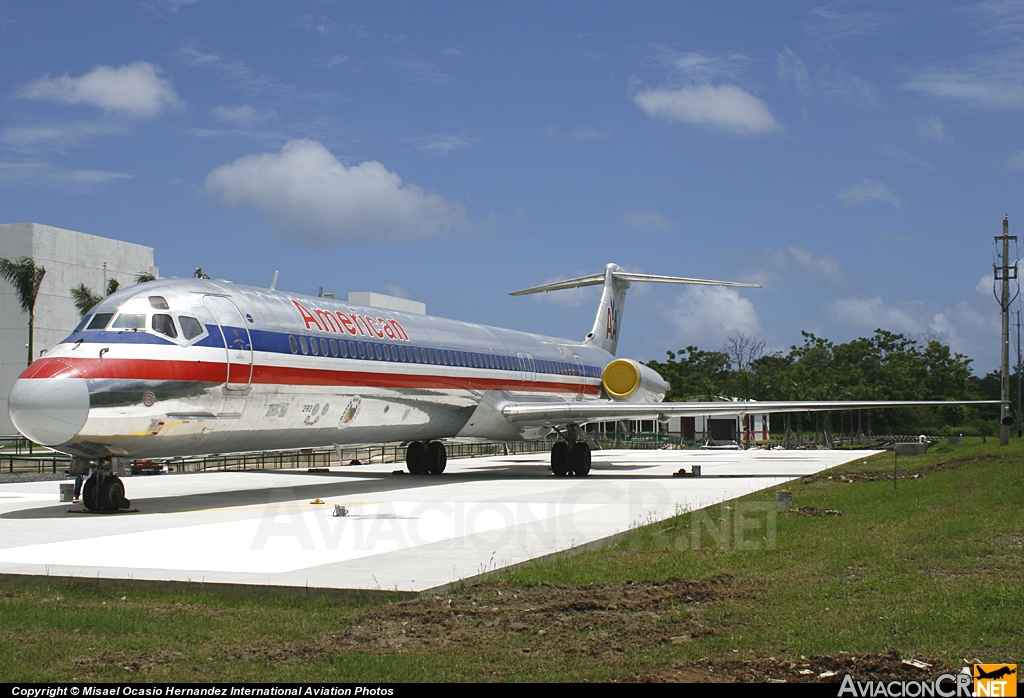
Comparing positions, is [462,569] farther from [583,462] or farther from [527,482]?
[583,462]

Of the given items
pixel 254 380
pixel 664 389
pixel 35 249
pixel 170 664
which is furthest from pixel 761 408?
pixel 35 249

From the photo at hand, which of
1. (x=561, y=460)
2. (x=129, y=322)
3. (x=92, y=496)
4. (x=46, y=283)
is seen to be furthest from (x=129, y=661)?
(x=46, y=283)

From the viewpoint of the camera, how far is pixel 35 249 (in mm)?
57312

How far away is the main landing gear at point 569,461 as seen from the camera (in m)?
26.4

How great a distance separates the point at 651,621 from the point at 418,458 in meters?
19.6

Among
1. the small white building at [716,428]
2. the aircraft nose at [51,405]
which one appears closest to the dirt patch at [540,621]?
the aircraft nose at [51,405]

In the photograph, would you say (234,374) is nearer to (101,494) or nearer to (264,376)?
(264,376)

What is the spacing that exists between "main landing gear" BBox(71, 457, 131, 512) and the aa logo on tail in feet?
44.0

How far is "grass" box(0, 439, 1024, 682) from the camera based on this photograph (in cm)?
592

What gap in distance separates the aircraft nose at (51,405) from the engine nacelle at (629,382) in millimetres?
19474

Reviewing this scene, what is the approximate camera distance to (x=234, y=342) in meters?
16.6

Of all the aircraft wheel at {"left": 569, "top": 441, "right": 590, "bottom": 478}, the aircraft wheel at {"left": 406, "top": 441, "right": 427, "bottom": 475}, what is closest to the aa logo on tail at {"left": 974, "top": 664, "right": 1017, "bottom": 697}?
the aircraft wheel at {"left": 569, "top": 441, "right": 590, "bottom": 478}

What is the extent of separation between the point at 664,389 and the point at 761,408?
940 cm

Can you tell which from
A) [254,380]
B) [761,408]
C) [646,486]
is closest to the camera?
[254,380]
